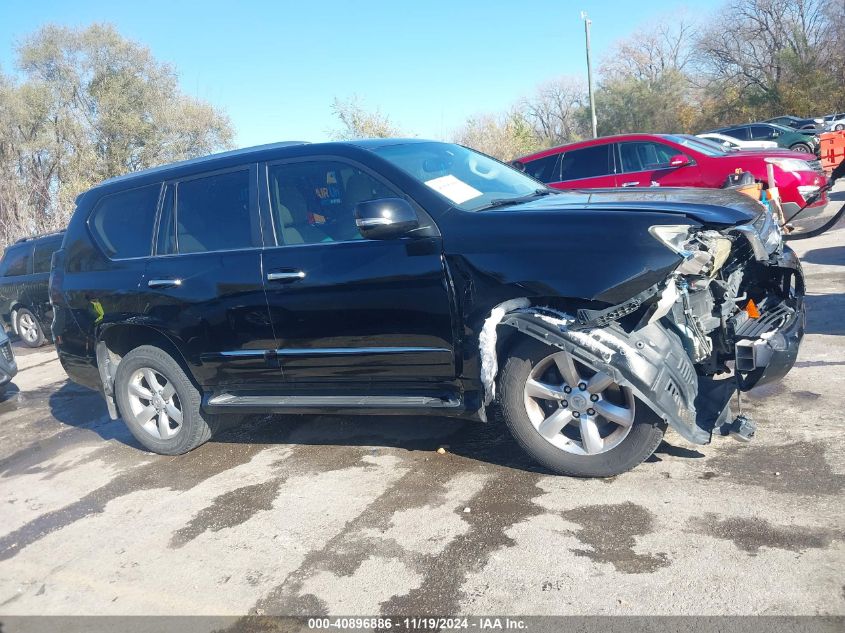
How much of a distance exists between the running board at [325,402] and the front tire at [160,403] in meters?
0.28

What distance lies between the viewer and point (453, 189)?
4.18 meters

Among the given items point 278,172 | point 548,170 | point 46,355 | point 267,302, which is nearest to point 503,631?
point 267,302

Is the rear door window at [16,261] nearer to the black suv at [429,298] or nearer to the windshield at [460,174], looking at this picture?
the black suv at [429,298]

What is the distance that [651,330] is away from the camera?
3516 mm

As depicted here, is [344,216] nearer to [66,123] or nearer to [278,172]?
[278,172]

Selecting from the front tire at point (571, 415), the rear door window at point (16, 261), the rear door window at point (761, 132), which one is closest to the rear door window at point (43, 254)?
the rear door window at point (16, 261)

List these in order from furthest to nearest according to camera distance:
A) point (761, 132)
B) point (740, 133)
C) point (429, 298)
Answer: point (761, 132) < point (740, 133) < point (429, 298)

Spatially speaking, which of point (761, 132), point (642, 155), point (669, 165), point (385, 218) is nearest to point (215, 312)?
point (385, 218)

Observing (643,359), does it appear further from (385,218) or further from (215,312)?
(215,312)

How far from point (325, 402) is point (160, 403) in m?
1.57

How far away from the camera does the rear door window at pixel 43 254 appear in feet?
35.7

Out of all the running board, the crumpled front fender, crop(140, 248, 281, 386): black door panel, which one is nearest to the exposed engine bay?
the crumpled front fender

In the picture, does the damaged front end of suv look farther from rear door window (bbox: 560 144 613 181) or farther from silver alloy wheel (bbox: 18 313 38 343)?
silver alloy wheel (bbox: 18 313 38 343)

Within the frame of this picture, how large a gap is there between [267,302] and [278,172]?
855 millimetres
